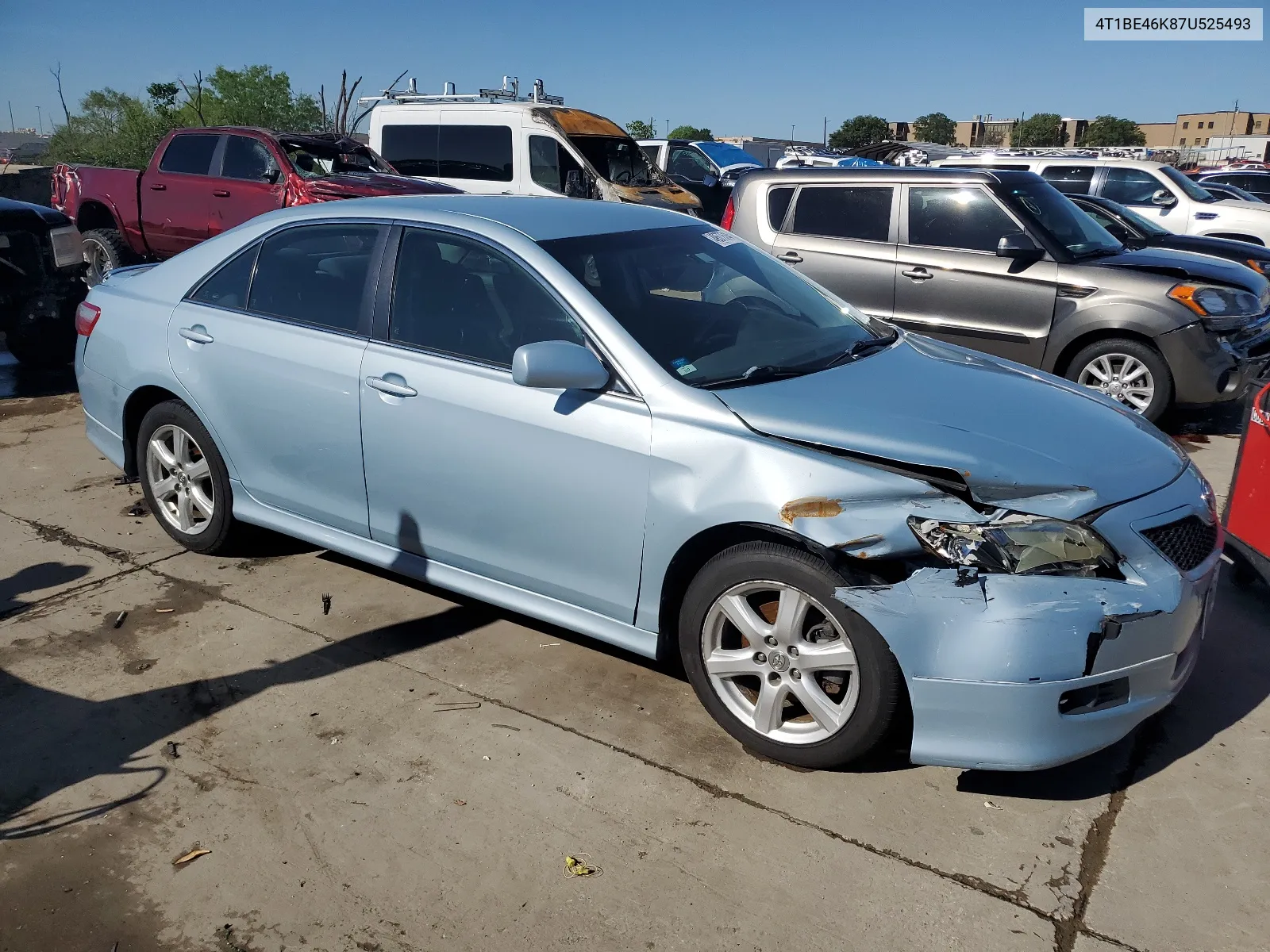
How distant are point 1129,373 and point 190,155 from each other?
9.91 meters

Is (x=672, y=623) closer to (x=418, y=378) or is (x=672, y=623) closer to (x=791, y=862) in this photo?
(x=791, y=862)

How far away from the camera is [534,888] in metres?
2.73

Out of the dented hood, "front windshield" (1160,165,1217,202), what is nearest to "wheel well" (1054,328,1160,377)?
the dented hood

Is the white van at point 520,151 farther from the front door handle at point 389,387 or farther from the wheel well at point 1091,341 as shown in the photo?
the front door handle at point 389,387

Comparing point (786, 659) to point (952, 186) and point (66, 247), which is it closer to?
point (952, 186)

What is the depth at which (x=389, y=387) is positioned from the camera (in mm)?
3859

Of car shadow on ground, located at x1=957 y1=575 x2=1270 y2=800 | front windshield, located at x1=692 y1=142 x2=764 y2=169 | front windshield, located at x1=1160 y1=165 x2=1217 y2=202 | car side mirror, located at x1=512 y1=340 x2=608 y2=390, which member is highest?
front windshield, located at x1=692 y1=142 x2=764 y2=169

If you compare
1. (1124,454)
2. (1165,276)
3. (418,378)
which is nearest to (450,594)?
(418,378)

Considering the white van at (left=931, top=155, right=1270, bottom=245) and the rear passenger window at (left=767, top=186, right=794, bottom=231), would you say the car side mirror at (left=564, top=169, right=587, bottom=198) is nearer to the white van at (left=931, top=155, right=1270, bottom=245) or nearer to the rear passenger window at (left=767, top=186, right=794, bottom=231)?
the white van at (left=931, top=155, right=1270, bottom=245)

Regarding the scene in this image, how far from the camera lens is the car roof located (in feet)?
12.9

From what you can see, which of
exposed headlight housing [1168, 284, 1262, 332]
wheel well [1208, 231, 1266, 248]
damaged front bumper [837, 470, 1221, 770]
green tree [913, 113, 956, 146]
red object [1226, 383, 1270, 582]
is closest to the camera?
damaged front bumper [837, 470, 1221, 770]

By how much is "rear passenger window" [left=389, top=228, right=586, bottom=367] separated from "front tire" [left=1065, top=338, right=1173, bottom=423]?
461 cm

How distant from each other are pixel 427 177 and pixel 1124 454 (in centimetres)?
1236

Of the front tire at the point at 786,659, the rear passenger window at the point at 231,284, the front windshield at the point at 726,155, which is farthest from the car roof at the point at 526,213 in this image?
the front windshield at the point at 726,155
